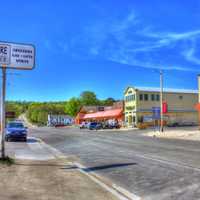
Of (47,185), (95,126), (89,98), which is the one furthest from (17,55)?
(89,98)

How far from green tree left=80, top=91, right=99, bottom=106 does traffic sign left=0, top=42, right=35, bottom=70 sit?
154014 mm

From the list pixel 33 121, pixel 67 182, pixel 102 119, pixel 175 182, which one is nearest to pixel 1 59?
pixel 67 182

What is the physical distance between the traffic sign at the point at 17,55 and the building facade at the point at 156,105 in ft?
207

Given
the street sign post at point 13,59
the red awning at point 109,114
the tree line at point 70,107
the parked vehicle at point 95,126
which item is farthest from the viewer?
the tree line at point 70,107

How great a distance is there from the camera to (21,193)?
25.4ft

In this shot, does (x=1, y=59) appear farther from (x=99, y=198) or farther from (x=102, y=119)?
(x=102, y=119)

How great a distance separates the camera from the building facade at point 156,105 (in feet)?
252

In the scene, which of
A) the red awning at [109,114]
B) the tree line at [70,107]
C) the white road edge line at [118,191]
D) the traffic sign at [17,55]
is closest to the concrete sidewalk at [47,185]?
the white road edge line at [118,191]

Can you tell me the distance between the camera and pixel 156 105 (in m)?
78.9

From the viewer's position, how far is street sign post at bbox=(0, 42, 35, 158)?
1306 cm

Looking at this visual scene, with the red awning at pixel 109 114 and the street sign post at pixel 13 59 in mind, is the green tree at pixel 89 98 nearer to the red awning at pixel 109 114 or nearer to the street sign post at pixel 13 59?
the red awning at pixel 109 114

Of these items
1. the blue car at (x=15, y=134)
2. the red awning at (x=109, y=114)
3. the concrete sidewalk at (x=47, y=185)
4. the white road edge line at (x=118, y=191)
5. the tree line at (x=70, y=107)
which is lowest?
the white road edge line at (x=118, y=191)

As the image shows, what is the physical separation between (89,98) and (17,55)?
160m

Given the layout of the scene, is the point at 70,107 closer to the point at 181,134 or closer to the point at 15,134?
the point at 181,134
